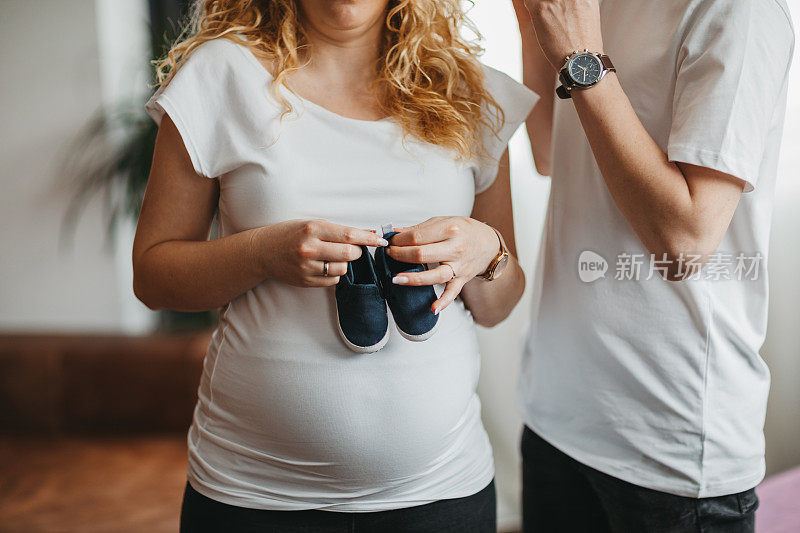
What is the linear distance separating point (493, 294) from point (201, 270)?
0.50 m

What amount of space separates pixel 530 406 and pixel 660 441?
0.26 metres

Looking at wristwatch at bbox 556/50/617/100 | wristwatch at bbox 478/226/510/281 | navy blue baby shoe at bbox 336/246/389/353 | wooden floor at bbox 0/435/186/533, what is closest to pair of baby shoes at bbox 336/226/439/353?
navy blue baby shoe at bbox 336/246/389/353

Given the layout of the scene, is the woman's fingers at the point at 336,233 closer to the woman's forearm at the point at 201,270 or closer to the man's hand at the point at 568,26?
the woman's forearm at the point at 201,270

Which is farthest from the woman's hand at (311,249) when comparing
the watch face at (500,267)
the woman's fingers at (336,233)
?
the watch face at (500,267)

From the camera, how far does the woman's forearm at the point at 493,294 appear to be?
1.14 meters

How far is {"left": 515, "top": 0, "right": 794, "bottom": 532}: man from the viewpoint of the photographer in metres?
0.89

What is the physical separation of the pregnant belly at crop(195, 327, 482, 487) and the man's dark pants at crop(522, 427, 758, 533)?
0.91 ft

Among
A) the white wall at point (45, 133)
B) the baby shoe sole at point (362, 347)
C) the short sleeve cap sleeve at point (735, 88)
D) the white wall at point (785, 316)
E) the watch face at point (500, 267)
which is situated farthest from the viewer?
the white wall at point (45, 133)

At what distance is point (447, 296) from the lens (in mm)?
976

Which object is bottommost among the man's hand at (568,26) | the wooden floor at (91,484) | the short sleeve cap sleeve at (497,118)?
the wooden floor at (91,484)

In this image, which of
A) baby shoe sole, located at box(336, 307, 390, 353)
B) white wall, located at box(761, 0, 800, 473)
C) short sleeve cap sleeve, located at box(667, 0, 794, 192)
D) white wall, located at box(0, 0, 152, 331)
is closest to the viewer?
short sleeve cap sleeve, located at box(667, 0, 794, 192)

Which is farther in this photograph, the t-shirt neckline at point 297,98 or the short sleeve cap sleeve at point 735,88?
the t-shirt neckline at point 297,98

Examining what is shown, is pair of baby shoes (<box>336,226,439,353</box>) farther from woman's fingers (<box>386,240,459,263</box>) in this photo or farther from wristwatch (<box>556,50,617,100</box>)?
wristwatch (<box>556,50,617,100</box>)

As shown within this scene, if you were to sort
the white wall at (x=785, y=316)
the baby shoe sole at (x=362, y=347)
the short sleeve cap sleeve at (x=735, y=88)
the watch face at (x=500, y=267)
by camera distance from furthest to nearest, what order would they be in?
1. the white wall at (x=785, y=316)
2. the watch face at (x=500, y=267)
3. the baby shoe sole at (x=362, y=347)
4. the short sleeve cap sleeve at (x=735, y=88)
